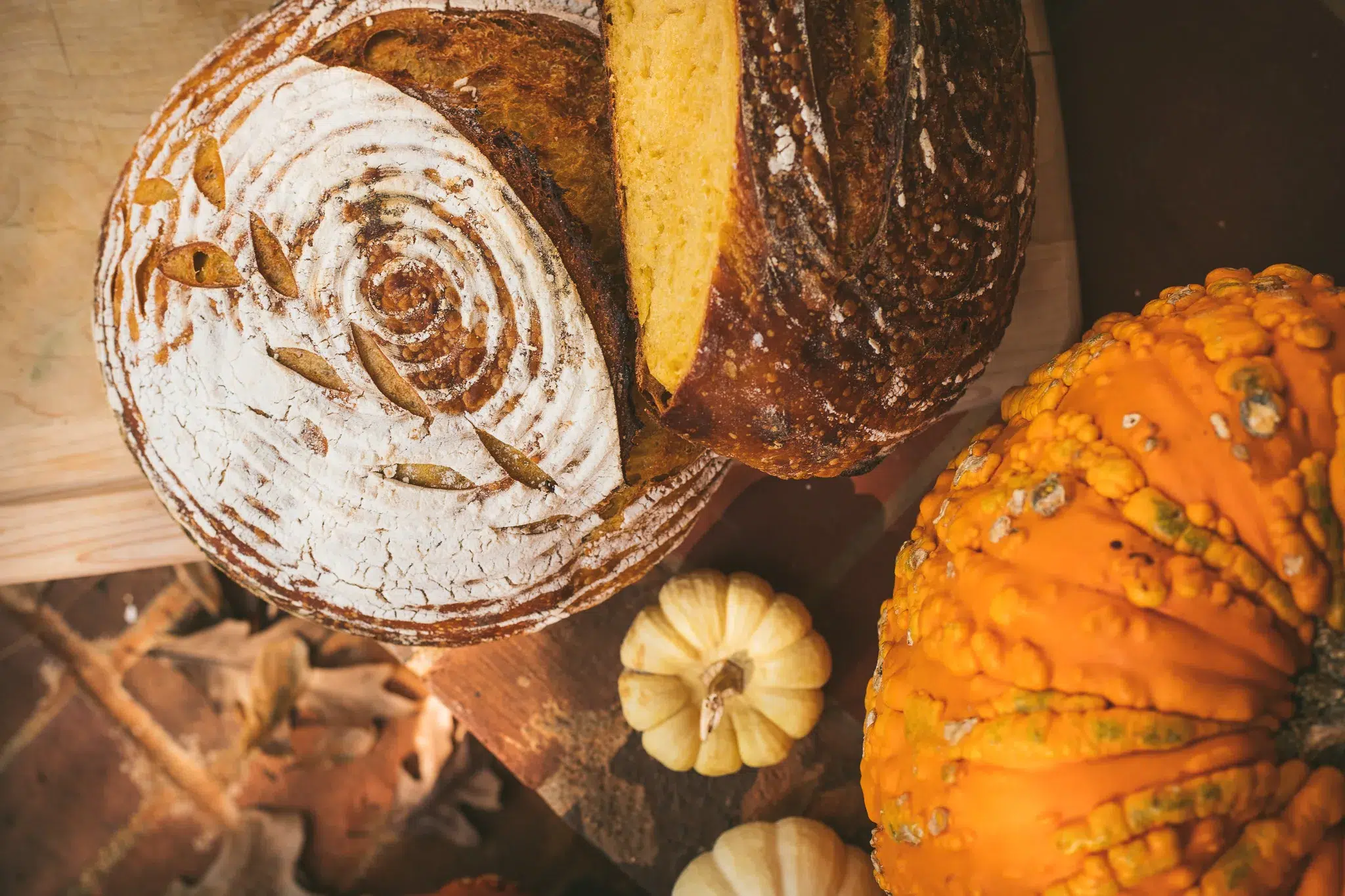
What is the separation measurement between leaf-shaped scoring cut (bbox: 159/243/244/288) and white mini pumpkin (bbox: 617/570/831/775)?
93 cm

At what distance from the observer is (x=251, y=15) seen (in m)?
1.62

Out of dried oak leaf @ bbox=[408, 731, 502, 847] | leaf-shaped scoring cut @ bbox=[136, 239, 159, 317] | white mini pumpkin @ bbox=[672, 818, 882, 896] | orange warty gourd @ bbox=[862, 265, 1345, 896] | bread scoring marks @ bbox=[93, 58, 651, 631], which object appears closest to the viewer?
orange warty gourd @ bbox=[862, 265, 1345, 896]

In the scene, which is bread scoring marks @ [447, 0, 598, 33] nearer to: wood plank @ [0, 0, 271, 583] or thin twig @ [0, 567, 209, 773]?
wood plank @ [0, 0, 271, 583]

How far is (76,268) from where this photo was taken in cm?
165

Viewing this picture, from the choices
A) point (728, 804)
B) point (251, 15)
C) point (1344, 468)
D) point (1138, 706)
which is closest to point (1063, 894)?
point (1138, 706)

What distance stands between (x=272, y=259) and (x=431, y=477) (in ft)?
1.25

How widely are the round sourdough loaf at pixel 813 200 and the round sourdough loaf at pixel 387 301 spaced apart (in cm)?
14

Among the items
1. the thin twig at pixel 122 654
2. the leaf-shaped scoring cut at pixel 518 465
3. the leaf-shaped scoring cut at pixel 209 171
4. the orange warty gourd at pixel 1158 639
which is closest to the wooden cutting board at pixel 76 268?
the thin twig at pixel 122 654

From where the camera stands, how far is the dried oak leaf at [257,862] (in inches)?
77.6

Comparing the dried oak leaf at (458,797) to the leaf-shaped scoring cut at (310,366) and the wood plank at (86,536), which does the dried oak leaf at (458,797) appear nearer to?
the wood plank at (86,536)

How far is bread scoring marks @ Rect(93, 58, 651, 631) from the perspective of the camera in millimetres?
1163

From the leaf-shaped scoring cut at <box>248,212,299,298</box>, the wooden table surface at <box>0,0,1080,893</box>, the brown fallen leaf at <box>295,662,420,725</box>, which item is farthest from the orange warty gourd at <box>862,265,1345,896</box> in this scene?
the brown fallen leaf at <box>295,662,420,725</box>

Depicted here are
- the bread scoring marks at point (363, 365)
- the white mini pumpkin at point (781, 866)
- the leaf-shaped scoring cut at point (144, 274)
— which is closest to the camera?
the bread scoring marks at point (363, 365)

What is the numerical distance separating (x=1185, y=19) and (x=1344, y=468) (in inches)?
46.8
